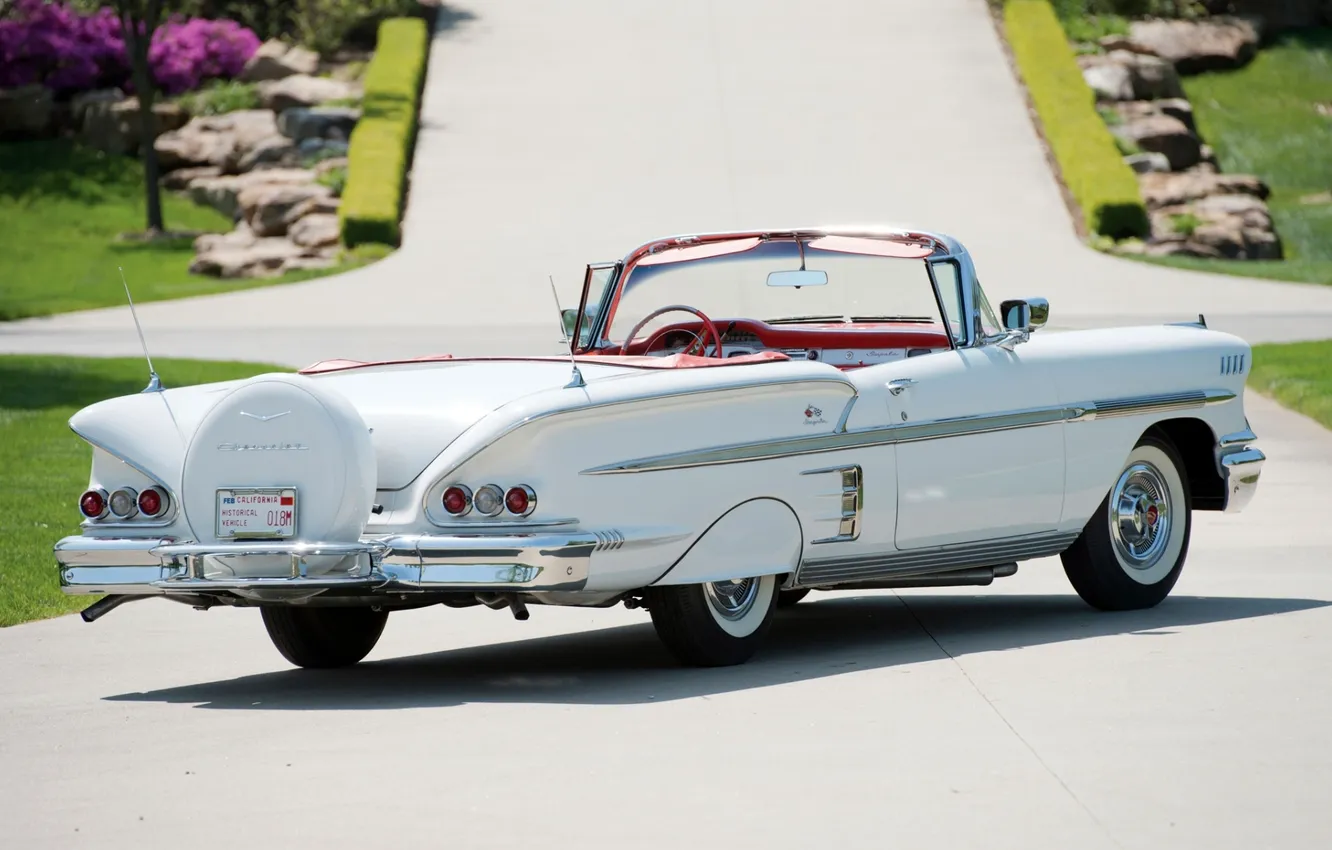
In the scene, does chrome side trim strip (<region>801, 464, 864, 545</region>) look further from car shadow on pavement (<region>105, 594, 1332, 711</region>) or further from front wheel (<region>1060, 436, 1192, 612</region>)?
front wheel (<region>1060, 436, 1192, 612</region>)

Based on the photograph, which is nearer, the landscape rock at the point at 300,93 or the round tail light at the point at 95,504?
the round tail light at the point at 95,504

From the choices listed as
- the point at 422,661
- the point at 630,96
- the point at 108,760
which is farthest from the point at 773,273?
the point at 630,96

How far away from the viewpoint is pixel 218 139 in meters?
36.7

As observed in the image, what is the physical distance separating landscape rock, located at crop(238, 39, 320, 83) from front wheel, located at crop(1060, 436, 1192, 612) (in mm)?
31264

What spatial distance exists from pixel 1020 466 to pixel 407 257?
22.3 metres

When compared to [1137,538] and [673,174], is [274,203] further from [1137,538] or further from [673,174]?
[1137,538]

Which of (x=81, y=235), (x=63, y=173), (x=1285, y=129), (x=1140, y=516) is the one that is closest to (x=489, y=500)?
(x=1140, y=516)

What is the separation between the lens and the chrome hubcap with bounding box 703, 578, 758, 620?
766cm

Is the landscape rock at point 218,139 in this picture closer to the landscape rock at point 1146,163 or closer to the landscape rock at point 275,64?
the landscape rock at point 275,64

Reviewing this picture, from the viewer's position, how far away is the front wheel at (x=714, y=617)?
7.47 metres

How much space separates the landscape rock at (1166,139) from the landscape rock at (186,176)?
14.8 meters

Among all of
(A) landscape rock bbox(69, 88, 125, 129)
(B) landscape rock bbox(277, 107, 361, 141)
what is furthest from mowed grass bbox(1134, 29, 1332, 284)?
(A) landscape rock bbox(69, 88, 125, 129)

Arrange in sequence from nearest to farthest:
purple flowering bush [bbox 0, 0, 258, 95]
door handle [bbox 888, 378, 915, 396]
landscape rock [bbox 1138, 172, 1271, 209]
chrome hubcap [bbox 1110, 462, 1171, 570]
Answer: door handle [bbox 888, 378, 915, 396]
chrome hubcap [bbox 1110, 462, 1171, 570]
landscape rock [bbox 1138, 172, 1271, 209]
purple flowering bush [bbox 0, 0, 258, 95]

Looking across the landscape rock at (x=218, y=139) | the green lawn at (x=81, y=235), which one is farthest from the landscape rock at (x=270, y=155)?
the green lawn at (x=81, y=235)
